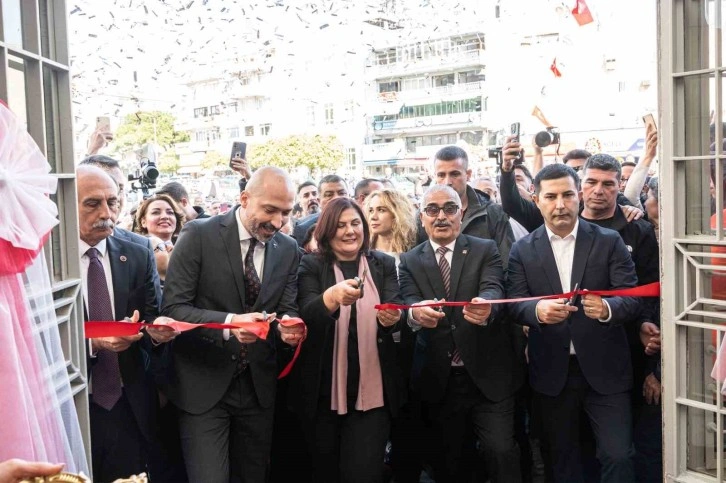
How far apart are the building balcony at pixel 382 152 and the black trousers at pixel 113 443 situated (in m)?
32.6

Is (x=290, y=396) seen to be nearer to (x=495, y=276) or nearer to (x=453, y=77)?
(x=495, y=276)

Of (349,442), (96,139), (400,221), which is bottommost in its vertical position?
(349,442)

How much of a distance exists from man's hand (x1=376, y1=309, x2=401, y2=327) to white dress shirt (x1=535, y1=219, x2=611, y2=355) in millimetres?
968

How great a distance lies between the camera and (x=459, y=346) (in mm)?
3996

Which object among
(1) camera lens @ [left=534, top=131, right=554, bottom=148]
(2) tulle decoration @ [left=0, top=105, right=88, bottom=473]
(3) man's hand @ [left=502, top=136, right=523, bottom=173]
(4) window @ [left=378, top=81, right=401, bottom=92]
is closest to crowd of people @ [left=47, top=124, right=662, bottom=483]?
(3) man's hand @ [left=502, top=136, right=523, bottom=173]

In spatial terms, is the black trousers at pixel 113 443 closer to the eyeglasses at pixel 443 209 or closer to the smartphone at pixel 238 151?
the eyeglasses at pixel 443 209

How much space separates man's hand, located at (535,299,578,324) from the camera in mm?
3580

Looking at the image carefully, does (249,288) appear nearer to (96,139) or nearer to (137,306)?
(137,306)

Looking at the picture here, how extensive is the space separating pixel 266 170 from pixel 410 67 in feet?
112

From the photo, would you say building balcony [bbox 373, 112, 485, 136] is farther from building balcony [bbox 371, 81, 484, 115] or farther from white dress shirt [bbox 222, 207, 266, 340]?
white dress shirt [bbox 222, 207, 266, 340]

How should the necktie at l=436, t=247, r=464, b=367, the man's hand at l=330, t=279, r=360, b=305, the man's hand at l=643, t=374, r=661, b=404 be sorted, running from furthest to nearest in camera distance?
the man's hand at l=643, t=374, r=661, b=404, the necktie at l=436, t=247, r=464, b=367, the man's hand at l=330, t=279, r=360, b=305

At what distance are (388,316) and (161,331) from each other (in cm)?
123

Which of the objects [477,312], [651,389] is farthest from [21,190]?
[651,389]

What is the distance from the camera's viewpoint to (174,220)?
17.6 feet
